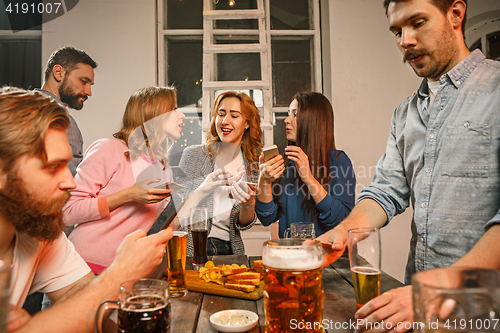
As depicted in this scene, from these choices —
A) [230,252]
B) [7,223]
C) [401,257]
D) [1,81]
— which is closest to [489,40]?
[401,257]

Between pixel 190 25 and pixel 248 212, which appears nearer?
pixel 248 212

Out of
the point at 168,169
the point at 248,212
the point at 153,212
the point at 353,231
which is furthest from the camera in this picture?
the point at 168,169

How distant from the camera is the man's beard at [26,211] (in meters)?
0.76

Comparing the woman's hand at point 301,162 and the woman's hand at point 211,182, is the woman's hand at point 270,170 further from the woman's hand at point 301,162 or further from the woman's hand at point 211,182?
the woman's hand at point 211,182

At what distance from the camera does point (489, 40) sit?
287cm

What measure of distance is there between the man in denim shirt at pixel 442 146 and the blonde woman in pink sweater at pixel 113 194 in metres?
1.07

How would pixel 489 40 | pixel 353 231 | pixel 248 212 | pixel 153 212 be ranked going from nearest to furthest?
pixel 353 231
pixel 153 212
pixel 248 212
pixel 489 40

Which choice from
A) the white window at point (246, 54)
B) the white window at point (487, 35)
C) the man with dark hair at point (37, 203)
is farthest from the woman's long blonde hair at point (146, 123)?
the white window at point (487, 35)

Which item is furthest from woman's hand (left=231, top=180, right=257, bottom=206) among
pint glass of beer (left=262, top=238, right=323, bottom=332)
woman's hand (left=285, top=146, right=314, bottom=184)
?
pint glass of beer (left=262, top=238, right=323, bottom=332)

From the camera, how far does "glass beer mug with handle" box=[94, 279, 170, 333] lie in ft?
1.77

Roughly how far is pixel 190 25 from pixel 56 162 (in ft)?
8.47

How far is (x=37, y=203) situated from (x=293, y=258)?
2.21 feet

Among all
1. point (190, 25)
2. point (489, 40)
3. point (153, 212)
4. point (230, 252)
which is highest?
point (190, 25)

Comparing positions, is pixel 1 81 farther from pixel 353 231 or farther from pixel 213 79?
pixel 353 231
